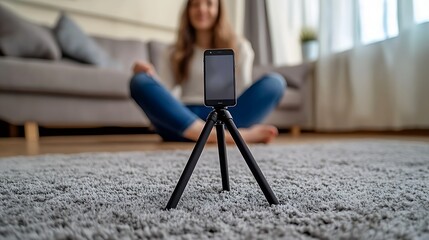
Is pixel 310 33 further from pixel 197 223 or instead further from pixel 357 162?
pixel 197 223

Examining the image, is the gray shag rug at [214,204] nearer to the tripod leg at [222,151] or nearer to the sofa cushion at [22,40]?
the tripod leg at [222,151]

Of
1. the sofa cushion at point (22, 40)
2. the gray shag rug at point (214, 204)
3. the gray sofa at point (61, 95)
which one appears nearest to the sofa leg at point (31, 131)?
the gray sofa at point (61, 95)

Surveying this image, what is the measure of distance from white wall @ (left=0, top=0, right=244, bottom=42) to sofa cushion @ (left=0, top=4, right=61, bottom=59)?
59 centimetres

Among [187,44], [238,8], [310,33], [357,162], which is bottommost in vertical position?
[357,162]

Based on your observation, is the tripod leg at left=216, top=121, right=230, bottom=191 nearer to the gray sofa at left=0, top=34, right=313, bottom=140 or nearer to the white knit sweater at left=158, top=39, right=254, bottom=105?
the white knit sweater at left=158, top=39, right=254, bottom=105

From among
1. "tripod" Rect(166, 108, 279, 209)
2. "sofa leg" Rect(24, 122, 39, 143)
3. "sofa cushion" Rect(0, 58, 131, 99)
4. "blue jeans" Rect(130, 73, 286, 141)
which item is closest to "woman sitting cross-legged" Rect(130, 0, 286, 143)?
"blue jeans" Rect(130, 73, 286, 141)

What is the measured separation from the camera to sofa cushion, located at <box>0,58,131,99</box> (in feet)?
5.83

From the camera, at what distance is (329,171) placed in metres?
0.68

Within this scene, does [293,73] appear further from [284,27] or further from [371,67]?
[284,27]

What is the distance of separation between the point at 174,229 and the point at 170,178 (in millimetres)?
286

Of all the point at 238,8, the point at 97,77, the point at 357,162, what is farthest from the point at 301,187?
the point at 238,8

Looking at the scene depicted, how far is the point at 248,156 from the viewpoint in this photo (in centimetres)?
38

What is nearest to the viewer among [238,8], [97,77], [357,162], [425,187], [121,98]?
[425,187]

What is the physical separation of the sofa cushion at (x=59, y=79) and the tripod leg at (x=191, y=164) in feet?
5.53
